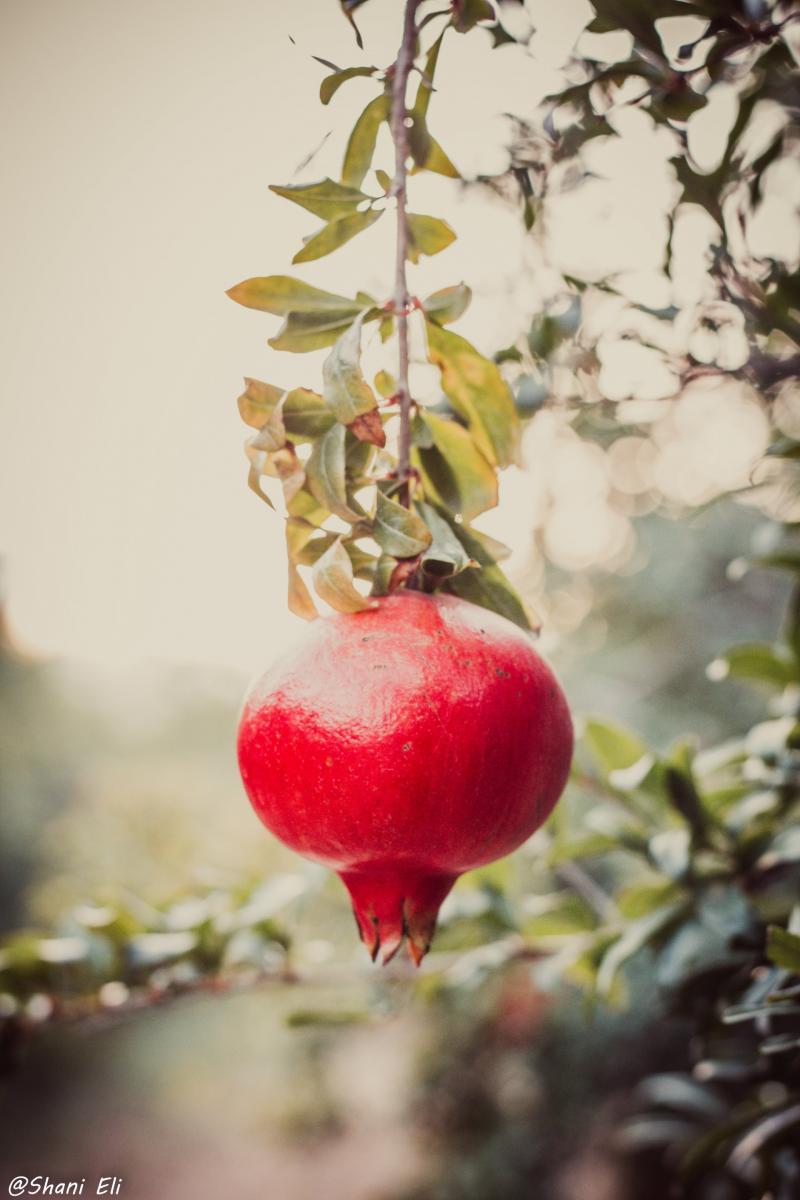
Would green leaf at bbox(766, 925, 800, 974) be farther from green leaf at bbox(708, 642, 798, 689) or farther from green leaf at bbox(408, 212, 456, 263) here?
green leaf at bbox(408, 212, 456, 263)

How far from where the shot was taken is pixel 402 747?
0.43 m

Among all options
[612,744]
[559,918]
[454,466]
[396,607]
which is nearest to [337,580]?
[396,607]

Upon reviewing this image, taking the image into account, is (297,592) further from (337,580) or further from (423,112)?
(423,112)

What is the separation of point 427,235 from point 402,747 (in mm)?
334

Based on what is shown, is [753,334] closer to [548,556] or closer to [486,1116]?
[548,556]

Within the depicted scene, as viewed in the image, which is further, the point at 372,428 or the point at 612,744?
the point at 612,744

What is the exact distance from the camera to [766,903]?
3.29ft

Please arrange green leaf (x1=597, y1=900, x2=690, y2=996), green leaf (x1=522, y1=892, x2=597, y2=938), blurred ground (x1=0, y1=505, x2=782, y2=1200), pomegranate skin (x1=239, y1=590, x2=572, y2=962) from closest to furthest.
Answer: pomegranate skin (x1=239, y1=590, x2=572, y2=962)
green leaf (x1=597, y1=900, x2=690, y2=996)
green leaf (x1=522, y1=892, x2=597, y2=938)
blurred ground (x1=0, y1=505, x2=782, y2=1200)

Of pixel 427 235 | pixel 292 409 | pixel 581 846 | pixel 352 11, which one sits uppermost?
pixel 352 11

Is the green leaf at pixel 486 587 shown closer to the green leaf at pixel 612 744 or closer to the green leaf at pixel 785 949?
the green leaf at pixel 785 949

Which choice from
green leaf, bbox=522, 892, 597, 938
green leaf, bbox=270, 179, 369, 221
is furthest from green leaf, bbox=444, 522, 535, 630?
green leaf, bbox=522, 892, 597, 938

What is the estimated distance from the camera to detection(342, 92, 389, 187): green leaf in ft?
1.83

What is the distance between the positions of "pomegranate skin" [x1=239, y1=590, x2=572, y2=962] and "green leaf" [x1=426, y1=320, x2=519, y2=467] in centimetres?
15

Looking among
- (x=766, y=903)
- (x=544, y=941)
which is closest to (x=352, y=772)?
(x=544, y=941)
